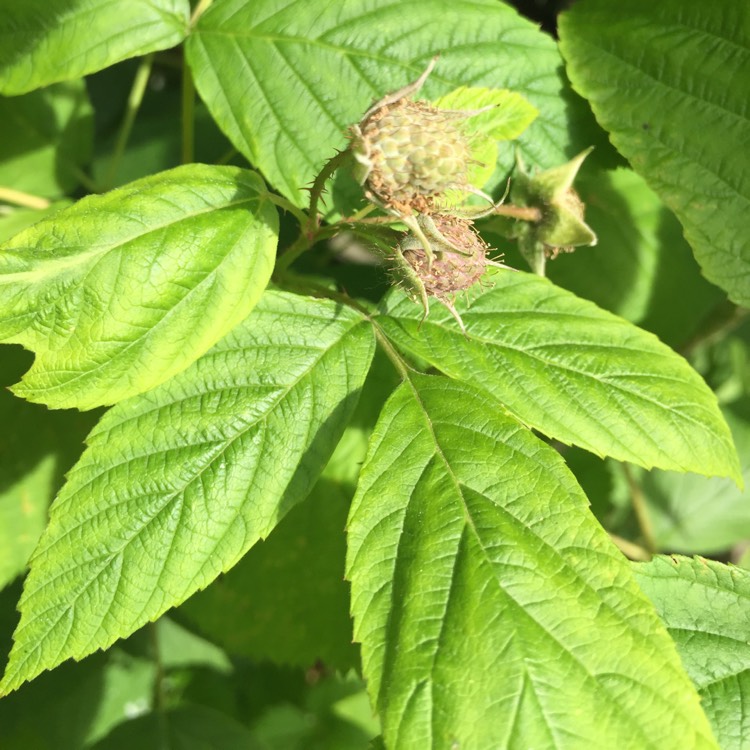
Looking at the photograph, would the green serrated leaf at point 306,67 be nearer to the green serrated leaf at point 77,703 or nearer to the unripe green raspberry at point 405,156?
the unripe green raspberry at point 405,156

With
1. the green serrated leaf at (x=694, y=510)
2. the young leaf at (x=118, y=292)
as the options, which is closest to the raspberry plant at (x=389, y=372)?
the young leaf at (x=118, y=292)

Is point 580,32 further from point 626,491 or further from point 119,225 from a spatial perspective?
point 626,491

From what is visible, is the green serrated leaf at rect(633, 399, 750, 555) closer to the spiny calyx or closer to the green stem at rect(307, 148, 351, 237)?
the spiny calyx

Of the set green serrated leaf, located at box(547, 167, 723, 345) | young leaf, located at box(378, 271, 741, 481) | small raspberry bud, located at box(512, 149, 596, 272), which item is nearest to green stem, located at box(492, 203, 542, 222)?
small raspberry bud, located at box(512, 149, 596, 272)

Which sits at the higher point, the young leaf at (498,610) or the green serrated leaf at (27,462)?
the young leaf at (498,610)

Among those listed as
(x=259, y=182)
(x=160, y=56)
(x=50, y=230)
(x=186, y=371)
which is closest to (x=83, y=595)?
(x=186, y=371)

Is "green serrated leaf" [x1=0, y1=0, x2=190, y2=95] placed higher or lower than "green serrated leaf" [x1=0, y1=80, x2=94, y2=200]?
higher

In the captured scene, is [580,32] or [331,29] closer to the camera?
[331,29]
